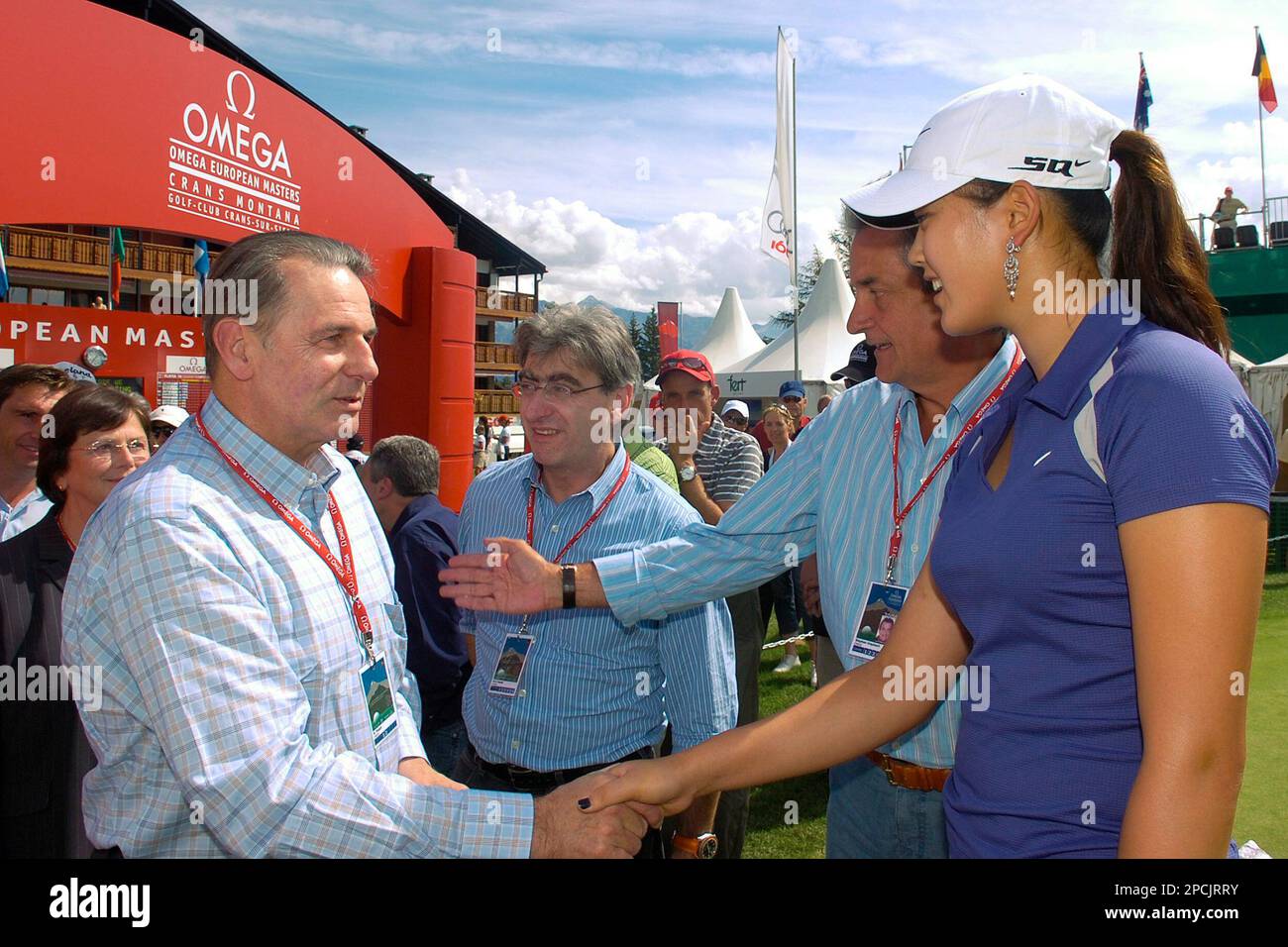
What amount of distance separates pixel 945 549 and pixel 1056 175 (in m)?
0.68

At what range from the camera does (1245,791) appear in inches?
202

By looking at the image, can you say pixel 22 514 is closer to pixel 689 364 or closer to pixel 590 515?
pixel 590 515

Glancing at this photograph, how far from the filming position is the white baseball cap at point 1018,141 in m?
1.56

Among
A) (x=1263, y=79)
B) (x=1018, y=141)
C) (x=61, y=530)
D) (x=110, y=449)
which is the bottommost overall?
(x=61, y=530)

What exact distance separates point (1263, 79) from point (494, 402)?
109 ft

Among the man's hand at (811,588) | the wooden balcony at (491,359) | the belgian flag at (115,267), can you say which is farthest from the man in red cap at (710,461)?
the wooden balcony at (491,359)

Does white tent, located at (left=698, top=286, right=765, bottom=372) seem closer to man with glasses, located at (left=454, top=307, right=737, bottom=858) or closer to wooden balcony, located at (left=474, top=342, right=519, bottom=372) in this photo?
wooden balcony, located at (left=474, top=342, right=519, bottom=372)

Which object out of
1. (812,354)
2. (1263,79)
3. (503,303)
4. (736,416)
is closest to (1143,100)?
(1263,79)

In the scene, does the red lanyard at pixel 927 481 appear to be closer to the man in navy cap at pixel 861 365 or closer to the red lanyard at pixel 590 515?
the red lanyard at pixel 590 515

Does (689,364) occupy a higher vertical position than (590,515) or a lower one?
higher

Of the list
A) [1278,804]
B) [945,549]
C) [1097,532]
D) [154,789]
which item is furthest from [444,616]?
[1278,804]

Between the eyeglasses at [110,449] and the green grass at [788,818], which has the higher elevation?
the eyeglasses at [110,449]

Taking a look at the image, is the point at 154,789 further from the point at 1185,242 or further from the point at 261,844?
the point at 1185,242

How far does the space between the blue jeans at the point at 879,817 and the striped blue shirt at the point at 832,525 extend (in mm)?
134
